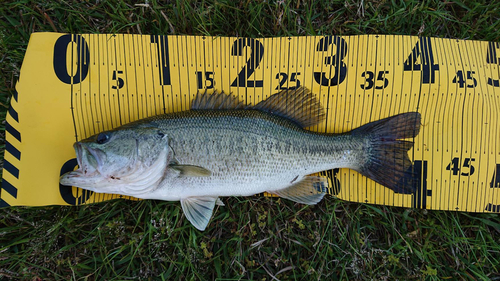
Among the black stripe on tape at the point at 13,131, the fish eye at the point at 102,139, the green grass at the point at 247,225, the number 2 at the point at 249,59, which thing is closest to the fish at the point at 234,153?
the fish eye at the point at 102,139

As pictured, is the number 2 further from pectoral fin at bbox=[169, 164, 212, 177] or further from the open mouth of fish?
the open mouth of fish

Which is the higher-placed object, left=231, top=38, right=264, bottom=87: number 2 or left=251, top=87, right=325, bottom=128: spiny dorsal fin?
left=231, top=38, right=264, bottom=87: number 2

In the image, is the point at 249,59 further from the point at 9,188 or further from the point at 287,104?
the point at 9,188

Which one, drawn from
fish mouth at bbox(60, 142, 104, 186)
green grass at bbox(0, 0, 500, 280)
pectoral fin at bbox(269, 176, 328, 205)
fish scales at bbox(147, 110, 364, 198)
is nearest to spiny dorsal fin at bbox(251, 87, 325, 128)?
fish scales at bbox(147, 110, 364, 198)

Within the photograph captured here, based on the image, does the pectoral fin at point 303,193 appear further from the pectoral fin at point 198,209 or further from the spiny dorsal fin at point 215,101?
the spiny dorsal fin at point 215,101

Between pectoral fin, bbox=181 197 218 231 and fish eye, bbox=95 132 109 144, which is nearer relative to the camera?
fish eye, bbox=95 132 109 144

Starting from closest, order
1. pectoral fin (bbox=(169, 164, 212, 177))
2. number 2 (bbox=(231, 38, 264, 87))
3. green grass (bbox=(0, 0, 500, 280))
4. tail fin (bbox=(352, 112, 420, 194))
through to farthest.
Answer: pectoral fin (bbox=(169, 164, 212, 177)) → tail fin (bbox=(352, 112, 420, 194)) → green grass (bbox=(0, 0, 500, 280)) → number 2 (bbox=(231, 38, 264, 87))

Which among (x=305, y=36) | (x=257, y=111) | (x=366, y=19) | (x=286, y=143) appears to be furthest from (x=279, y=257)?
(x=366, y=19)

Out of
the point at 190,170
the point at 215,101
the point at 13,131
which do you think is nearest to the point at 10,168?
the point at 13,131
